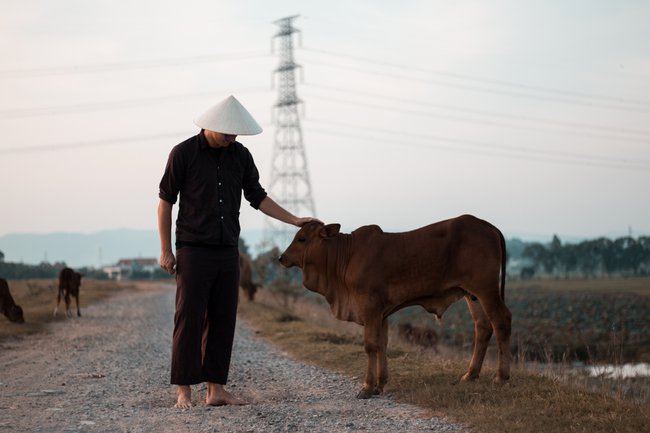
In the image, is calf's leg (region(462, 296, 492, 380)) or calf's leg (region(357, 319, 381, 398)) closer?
calf's leg (region(357, 319, 381, 398))

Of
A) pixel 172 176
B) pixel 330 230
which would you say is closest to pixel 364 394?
pixel 330 230

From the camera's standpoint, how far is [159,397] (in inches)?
382

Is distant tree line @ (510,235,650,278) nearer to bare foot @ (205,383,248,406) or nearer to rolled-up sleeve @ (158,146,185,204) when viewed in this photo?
bare foot @ (205,383,248,406)

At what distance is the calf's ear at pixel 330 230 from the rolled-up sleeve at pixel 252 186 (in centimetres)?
78

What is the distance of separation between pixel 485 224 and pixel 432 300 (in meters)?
0.97

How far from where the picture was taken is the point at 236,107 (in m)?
9.20

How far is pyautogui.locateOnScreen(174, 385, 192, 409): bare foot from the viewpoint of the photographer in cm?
881

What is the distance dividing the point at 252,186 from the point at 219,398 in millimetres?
2280

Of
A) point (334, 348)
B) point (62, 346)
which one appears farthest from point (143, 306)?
point (334, 348)

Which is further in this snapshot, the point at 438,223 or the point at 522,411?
the point at 438,223

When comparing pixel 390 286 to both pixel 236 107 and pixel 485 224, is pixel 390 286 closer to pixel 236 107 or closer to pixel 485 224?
pixel 485 224

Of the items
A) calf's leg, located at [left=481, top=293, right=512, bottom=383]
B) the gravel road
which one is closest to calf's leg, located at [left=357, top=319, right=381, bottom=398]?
the gravel road

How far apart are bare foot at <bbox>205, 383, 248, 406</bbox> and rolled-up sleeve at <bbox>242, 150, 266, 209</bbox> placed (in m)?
2.01

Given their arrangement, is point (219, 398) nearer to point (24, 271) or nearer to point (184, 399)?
point (184, 399)
